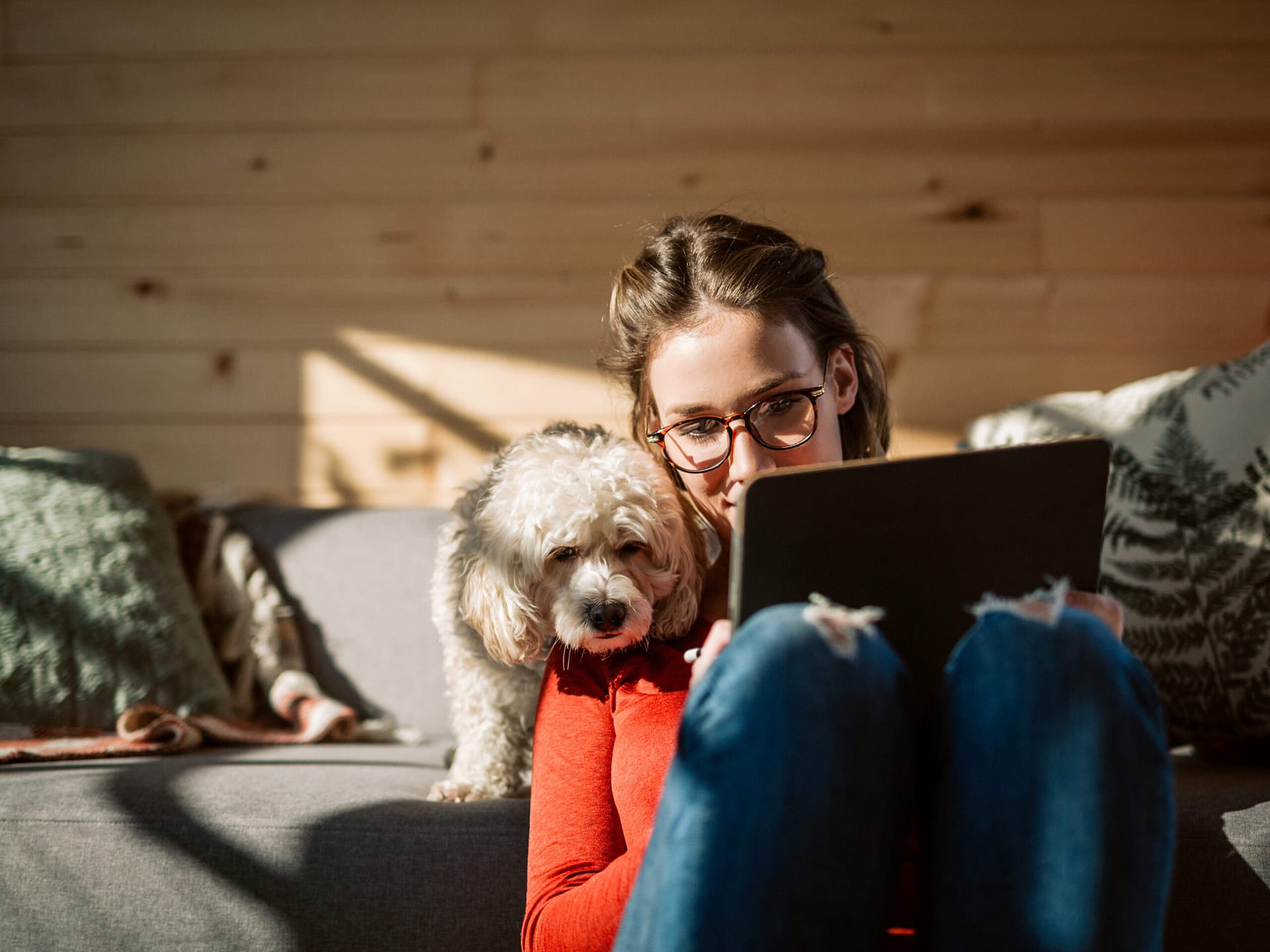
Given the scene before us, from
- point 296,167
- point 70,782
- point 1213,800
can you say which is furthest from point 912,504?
point 296,167

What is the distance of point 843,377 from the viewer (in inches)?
51.8

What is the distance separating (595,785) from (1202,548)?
1046 mm

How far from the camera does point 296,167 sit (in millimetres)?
2182

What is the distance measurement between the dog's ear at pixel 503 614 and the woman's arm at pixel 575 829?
0.21 ft

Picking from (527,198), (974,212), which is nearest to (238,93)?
(527,198)

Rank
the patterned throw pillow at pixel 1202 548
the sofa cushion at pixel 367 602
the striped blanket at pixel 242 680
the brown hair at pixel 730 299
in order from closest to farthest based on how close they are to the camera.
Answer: the brown hair at pixel 730 299 → the patterned throw pillow at pixel 1202 548 → the striped blanket at pixel 242 680 → the sofa cushion at pixel 367 602

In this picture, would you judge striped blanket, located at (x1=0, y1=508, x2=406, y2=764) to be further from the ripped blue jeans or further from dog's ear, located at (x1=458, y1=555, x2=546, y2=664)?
the ripped blue jeans

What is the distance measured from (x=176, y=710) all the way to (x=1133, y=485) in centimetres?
171

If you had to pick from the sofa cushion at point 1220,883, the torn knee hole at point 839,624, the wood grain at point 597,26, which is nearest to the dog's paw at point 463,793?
the torn knee hole at point 839,624

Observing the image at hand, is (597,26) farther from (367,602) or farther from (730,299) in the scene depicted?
(367,602)

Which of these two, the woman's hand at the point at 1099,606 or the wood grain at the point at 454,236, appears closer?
the woman's hand at the point at 1099,606

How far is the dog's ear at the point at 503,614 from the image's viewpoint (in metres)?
1.15

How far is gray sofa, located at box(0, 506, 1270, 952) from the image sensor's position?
1114mm

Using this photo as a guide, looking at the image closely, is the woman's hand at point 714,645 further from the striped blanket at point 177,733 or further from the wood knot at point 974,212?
the wood knot at point 974,212
